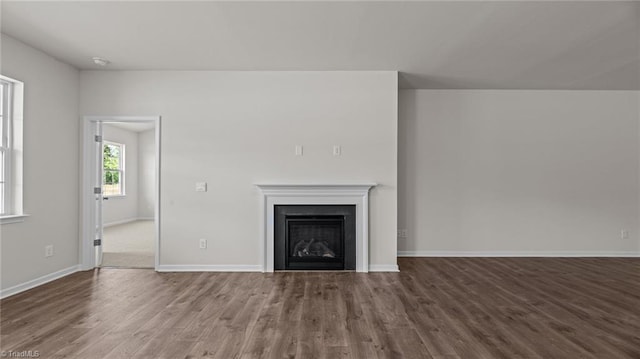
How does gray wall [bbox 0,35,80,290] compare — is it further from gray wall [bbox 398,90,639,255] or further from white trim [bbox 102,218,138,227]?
white trim [bbox 102,218,138,227]

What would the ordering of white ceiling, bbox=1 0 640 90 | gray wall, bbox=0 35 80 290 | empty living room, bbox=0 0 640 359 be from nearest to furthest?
empty living room, bbox=0 0 640 359 < white ceiling, bbox=1 0 640 90 < gray wall, bbox=0 35 80 290

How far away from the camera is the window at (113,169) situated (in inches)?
331

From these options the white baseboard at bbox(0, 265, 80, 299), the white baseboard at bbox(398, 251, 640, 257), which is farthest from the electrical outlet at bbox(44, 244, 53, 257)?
the white baseboard at bbox(398, 251, 640, 257)

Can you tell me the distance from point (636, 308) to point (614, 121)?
3455 mm

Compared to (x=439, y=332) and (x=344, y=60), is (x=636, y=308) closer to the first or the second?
(x=439, y=332)

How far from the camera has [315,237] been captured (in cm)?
436

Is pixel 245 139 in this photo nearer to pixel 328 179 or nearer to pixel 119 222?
pixel 328 179

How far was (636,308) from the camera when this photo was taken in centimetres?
302

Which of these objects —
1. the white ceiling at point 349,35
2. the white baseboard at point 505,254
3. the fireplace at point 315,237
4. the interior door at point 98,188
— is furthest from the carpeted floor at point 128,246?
the white baseboard at point 505,254

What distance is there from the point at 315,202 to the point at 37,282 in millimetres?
3150

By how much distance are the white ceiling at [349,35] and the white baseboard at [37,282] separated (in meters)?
2.48

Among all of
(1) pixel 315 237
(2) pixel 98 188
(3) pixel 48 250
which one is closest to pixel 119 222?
(2) pixel 98 188

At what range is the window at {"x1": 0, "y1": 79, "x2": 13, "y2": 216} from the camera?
3402mm

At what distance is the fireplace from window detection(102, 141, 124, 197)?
629cm
